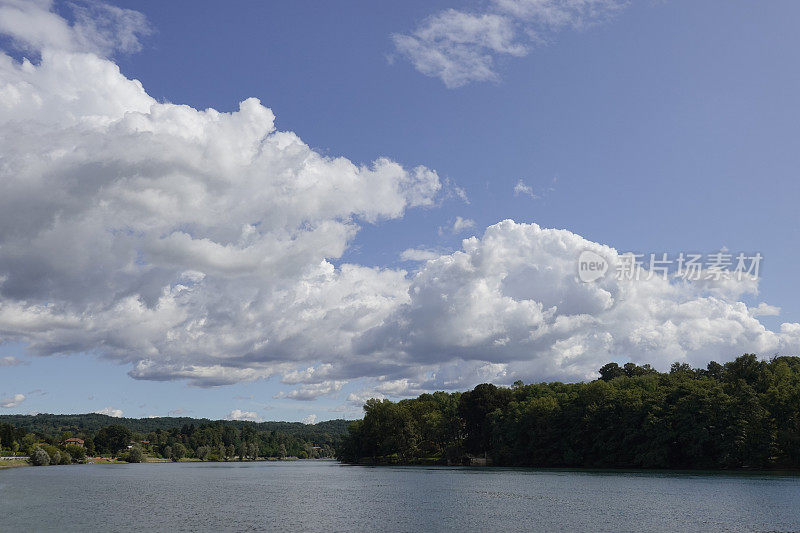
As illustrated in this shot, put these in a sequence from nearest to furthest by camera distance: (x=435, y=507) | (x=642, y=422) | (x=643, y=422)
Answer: (x=435, y=507)
(x=643, y=422)
(x=642, y=422)

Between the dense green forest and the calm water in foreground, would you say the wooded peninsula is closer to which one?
the dense green forest

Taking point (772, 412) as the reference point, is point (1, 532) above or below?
below

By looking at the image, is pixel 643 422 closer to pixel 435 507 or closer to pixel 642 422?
pixel 642 422

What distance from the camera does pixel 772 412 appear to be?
116 meters

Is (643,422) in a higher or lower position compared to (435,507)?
higher

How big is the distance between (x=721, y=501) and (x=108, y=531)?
2269 inches

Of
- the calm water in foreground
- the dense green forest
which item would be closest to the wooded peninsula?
the dense green forest

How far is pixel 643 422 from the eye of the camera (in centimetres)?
13300

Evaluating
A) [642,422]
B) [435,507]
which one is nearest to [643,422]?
[642,422]

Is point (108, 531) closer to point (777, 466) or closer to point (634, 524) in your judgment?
point (634, 524)

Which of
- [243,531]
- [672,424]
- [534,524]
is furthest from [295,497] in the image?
[672,424]

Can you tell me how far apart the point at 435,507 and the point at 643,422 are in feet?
270

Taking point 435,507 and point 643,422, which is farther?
point 643,422

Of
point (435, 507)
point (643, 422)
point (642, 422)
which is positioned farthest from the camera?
point (642, 422)
